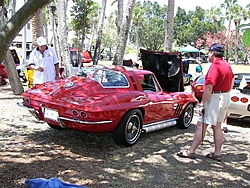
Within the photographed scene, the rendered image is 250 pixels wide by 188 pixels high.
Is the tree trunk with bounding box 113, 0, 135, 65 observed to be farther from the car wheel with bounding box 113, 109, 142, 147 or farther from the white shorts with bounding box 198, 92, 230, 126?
the white shorts with bounding box 198, 92, 230, 126

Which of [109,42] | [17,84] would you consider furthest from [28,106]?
[109,42]

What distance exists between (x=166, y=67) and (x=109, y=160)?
10.4 feet

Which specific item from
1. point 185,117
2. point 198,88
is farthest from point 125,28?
point 198,88

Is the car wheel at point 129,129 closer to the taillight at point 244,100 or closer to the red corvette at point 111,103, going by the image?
the red corvette at point 111,103

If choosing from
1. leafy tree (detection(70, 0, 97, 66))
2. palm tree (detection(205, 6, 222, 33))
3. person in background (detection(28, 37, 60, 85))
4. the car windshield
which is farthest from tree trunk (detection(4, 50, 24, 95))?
palm tree (detection(205, 6, 222, 33))

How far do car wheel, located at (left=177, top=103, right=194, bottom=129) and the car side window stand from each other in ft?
3.34

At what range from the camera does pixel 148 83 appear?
6336mm

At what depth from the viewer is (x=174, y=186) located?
12.9 ft

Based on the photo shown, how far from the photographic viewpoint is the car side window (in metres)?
6.09

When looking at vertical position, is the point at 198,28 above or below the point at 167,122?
above

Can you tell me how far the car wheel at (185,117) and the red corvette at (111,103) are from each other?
0.02m

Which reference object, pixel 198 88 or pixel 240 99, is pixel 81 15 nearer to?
pixel 198 88

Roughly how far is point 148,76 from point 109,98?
1.75 meters

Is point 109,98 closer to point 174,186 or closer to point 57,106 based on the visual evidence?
point 57,106
